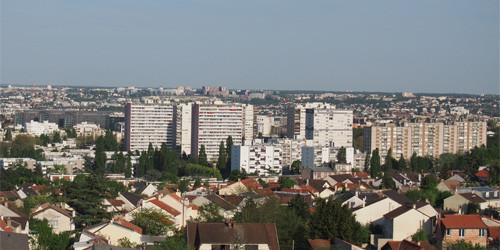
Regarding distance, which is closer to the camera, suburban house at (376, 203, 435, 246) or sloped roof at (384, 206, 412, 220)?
suburban house at (376, 203, 435, 246)

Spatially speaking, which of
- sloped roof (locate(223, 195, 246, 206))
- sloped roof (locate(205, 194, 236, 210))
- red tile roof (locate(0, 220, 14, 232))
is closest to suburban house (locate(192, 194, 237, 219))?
sloped roof (locate(205, 194, 236, 210))

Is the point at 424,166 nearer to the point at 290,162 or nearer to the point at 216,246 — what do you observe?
the point at 290,162

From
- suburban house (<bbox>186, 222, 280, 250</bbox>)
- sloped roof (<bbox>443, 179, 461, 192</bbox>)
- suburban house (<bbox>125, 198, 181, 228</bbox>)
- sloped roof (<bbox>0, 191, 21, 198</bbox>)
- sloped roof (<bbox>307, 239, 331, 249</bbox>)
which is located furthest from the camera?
sloped roof (<bbox>443, 179, 461, 192</bbox>)

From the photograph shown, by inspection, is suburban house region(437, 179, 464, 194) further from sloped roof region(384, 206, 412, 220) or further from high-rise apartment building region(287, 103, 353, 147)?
high-rise apartment building region(287, 103, 353, 147)

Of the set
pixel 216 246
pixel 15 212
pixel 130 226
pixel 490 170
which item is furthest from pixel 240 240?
pixel 490 170

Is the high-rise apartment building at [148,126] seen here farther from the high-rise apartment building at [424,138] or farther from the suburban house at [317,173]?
the suburban house at [317,173]
